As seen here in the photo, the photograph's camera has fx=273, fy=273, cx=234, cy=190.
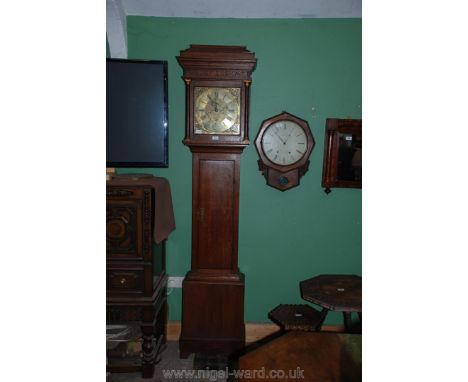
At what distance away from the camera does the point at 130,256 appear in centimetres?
220

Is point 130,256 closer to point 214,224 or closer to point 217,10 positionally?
point 214,224

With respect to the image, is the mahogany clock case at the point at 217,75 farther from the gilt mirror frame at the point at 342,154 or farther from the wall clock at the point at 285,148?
the gilt mirror frame at the point at 342,154

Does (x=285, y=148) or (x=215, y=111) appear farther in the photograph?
(x=285, y=148)

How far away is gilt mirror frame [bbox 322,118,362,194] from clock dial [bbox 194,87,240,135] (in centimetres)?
100

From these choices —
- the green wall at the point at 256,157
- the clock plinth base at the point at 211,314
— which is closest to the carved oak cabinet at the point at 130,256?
the clock plinth base at the point at 211,314

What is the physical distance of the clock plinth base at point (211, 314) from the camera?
2527 millimetres

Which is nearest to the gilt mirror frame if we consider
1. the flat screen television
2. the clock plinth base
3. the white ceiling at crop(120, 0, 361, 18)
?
the white ceiling at crop(120, 0, 361, 18)

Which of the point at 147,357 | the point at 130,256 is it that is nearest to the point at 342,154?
the point at 130,256

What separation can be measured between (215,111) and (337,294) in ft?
6.41

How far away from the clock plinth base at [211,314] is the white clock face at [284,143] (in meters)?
1.26

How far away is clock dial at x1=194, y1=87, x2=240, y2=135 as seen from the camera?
2584 millimetres

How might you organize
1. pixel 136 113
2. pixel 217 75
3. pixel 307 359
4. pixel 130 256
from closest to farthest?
pixel 307 359, pixel 130 256, pixel 217 75, pixel 136 113

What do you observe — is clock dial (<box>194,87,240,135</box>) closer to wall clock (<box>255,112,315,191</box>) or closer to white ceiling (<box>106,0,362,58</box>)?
wall clock (<box>255,112,315,191</box>)
